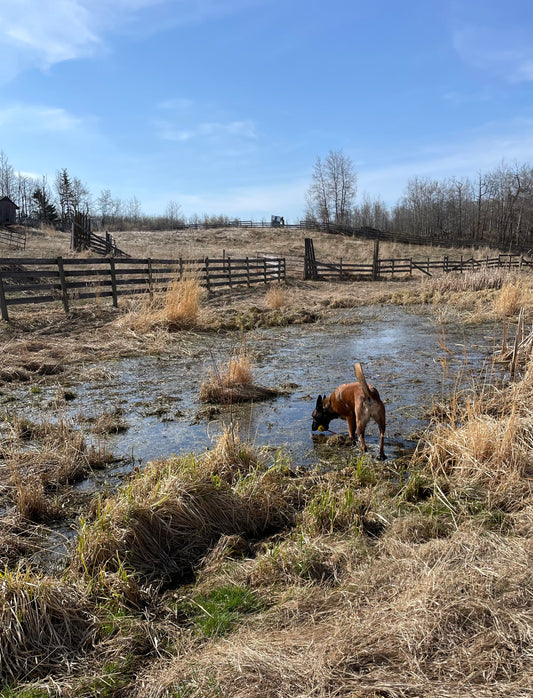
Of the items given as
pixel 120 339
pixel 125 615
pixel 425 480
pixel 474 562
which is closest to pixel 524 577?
pixel 474 562

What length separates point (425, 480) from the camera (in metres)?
3.87

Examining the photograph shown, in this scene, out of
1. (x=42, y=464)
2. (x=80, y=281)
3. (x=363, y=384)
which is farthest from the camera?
(x=80, y=281)

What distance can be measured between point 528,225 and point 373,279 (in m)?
45.5

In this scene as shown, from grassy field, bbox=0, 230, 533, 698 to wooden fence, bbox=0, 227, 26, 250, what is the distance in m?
29.5

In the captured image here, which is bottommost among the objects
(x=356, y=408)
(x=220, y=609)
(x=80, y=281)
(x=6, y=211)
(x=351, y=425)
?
(x=220, y=609)

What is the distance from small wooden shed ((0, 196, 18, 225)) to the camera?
134 ft

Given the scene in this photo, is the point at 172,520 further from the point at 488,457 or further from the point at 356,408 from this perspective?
the point at 488,457

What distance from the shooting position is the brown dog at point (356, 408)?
14.3ft

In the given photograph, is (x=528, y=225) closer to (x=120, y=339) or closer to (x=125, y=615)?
(x=120, y=339)

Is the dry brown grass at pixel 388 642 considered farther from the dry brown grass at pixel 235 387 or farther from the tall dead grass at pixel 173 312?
the tall dead grass at pixel 173 312

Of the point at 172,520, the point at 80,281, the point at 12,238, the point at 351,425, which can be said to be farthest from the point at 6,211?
the point at 172,520

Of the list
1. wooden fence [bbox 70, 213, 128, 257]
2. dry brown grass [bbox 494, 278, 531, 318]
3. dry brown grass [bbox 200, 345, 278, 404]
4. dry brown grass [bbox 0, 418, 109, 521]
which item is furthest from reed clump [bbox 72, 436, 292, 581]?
wooden fence [bbox 70, 213, 128, 257]

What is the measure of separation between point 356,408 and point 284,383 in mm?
2807

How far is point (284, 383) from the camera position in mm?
7270
